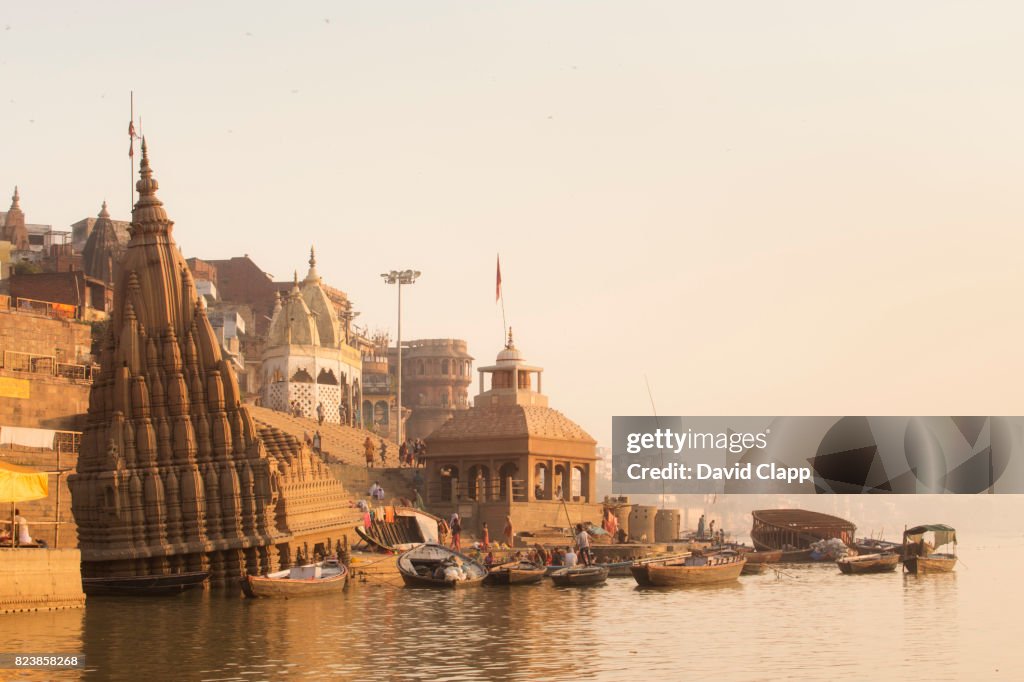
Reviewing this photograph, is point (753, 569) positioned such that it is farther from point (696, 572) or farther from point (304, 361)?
point (304, 361)

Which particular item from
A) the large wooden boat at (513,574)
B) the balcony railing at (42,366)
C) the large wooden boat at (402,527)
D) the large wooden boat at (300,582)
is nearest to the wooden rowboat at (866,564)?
the large wooden boat at (402,527)

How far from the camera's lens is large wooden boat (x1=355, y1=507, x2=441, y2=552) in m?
61.9

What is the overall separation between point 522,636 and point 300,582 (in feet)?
33.0

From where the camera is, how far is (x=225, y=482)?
46.8m

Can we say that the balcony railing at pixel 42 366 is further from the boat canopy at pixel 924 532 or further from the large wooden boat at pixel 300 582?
the boat canopy at pixel 924 532

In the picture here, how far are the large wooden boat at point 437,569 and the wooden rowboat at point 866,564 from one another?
24388mm

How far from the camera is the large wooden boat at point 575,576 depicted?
58.8 m

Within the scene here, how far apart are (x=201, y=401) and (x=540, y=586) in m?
16.8

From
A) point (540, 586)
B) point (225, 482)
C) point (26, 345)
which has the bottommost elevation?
point (540, 586)

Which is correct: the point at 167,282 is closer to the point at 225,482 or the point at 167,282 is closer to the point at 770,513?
the point at 225,482

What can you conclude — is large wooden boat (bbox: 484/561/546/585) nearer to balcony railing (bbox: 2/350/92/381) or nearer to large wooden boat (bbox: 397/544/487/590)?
large wooden boat (bbox: 397/544/487/590)

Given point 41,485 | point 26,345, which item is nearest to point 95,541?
point 41,485

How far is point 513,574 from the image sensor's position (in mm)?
56906

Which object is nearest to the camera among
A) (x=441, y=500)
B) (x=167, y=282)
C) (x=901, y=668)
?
(x=901, y=668)
